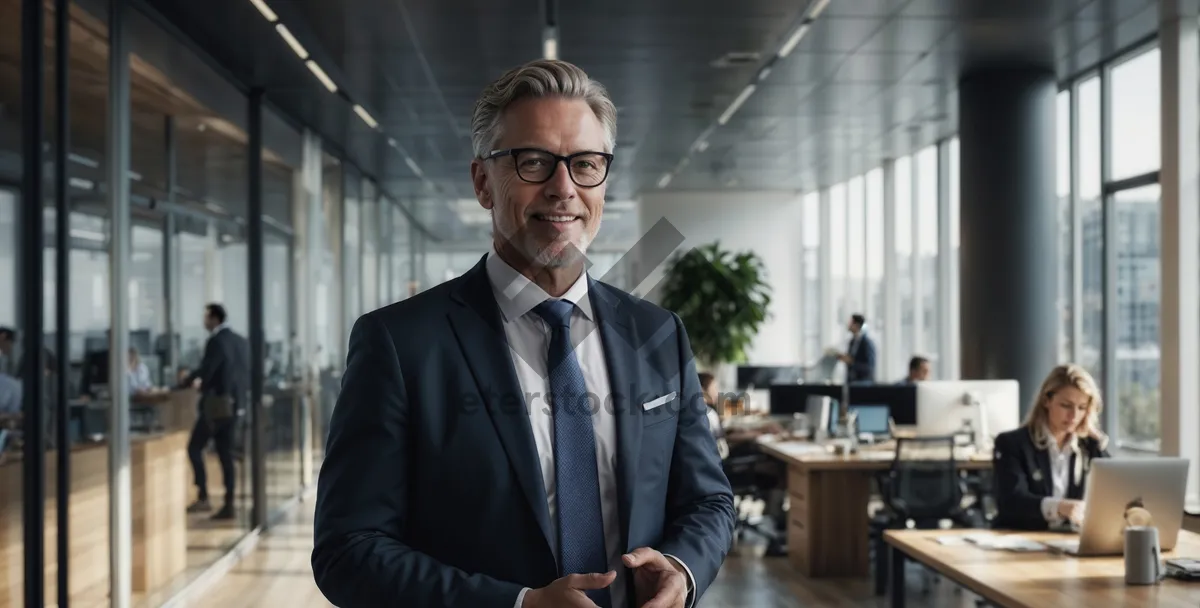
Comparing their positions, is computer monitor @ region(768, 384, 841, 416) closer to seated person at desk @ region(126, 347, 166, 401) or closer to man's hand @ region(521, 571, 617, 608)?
seated person at desk @ region(126, 347, 166, 401)

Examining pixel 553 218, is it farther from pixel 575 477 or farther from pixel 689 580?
pixel 689 580

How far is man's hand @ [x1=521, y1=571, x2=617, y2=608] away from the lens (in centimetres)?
139

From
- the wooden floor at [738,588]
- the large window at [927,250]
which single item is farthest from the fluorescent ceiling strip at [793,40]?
the large window at [927,250]

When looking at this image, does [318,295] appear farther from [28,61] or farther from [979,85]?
[28,61]

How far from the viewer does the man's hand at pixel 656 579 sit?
149 centimetres

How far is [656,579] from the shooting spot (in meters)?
1.53

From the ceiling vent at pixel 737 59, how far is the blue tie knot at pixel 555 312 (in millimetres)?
7165

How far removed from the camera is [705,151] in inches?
552

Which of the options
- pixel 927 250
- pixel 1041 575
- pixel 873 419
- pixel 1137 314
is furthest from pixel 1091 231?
pixel 1041 575

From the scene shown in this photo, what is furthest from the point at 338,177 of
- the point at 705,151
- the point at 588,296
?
the point at 588,296

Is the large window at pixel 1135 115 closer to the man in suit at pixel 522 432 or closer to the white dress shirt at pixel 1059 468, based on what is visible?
the white dress shirt at pixel 1059 468

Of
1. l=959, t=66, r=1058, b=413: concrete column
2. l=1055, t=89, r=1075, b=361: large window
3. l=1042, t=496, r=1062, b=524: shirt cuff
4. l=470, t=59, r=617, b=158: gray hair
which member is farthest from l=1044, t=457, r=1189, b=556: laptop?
l=1055, t=89, r=1075, b=361: large window

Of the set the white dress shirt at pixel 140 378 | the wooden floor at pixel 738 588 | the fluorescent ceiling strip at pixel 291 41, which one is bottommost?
the wooden floor at pixel 738 588

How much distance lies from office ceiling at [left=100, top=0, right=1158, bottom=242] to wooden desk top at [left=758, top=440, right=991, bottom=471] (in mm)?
2790
